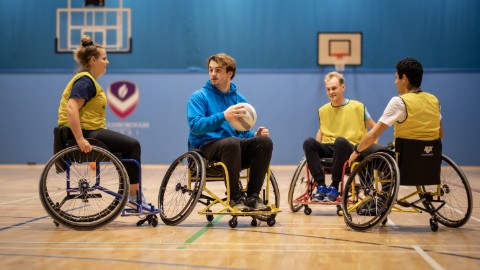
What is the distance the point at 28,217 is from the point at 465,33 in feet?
25.0

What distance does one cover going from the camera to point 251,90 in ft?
32.8

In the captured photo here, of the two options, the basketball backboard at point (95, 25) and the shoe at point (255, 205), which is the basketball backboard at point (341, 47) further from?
the shoe at point (255, 205)

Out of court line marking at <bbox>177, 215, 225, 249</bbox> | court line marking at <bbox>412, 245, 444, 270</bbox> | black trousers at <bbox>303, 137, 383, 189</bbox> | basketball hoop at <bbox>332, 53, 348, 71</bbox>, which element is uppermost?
basketball hoop at <bbox>332, 53, 348, 71</bbox>

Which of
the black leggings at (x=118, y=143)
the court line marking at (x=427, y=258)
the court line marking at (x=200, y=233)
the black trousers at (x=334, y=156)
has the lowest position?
the court line marking at (x=200, y=233)

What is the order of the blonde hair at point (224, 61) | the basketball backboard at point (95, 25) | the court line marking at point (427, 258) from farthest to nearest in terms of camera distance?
the basketball backboard at point (95, 25)
the blonde hair at point (224, 61)
the court line marking at point (427, 258)

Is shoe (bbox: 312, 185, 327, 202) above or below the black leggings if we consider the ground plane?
below

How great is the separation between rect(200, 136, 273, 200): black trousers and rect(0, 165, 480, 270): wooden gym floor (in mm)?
225

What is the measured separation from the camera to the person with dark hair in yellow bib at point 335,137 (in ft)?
13.3

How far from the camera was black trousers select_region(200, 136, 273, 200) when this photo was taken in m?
3.42

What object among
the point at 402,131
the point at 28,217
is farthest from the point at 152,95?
the point at 402,131

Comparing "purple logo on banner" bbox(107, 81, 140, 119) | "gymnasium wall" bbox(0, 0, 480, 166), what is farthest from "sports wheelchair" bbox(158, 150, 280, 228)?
"purple logo on banner" bbox(107, 81, 140, 119)

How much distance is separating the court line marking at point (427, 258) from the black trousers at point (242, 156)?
0.94 metres

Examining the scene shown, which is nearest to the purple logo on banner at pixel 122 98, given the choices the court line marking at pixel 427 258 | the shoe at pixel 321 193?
the shoe at pixel 321 193

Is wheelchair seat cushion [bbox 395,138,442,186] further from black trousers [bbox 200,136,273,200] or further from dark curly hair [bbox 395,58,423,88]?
black trousers [bbox 200,136,273,200]
